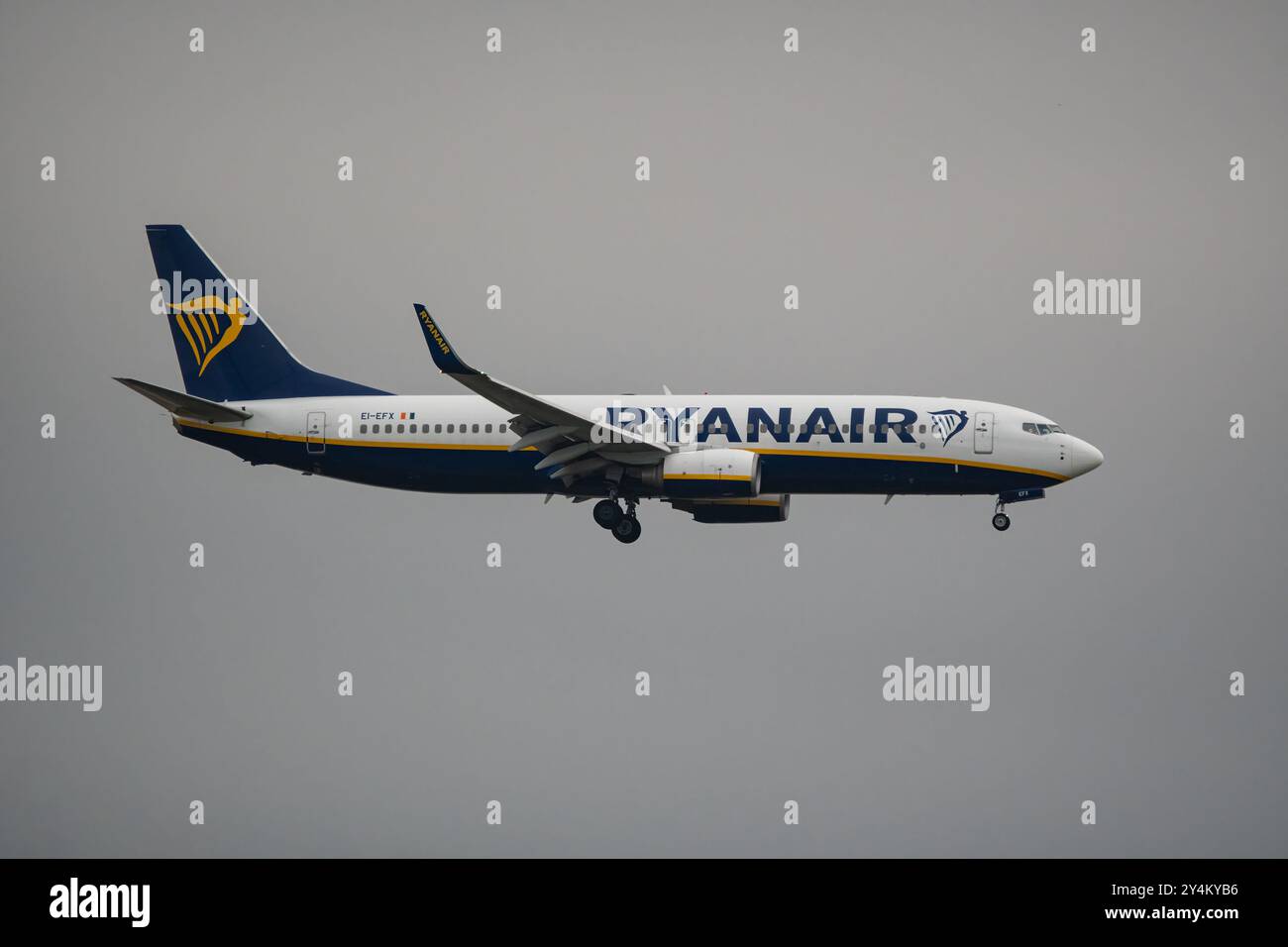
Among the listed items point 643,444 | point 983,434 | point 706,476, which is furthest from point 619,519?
point 983,434

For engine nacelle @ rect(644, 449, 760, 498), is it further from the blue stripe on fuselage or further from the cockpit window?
the cockpit window

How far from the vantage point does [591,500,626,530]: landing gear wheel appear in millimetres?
70812

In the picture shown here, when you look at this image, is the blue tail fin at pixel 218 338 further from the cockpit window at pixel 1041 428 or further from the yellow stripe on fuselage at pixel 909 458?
the cockpit window at pixel 1041 428

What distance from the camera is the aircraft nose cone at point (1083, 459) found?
69.1 metres

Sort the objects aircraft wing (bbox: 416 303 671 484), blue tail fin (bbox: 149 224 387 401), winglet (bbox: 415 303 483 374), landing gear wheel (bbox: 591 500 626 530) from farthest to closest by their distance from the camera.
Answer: blue tail fin (bbox: 149 224 387 401) < landing gear wheel (bbox: 591 500 626 530) < aircraft wing (bbox: 416 303 671 484) < winglet (bbox: 415 303 483 374)

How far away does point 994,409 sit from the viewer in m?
69.6

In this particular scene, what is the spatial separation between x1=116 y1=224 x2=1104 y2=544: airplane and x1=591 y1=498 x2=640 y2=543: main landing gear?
4 cm

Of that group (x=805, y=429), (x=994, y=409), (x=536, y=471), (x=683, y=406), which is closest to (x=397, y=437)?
(x=536, y=471)

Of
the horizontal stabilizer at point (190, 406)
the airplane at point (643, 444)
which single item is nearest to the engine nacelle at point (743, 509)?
the airplane at point (643, 444)

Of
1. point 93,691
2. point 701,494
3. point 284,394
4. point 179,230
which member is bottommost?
point 93,691

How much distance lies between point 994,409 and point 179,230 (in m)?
32.4

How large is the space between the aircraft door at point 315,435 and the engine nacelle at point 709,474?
1266 centimetres

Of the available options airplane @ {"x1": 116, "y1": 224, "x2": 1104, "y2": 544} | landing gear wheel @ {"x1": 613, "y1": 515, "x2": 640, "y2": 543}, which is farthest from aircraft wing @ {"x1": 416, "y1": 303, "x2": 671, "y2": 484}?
landing gear wheel @ {"x1": 613, "y1": 515, "x2": 640, "y2": 543}

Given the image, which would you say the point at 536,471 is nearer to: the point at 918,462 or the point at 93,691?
the point at 918,462
